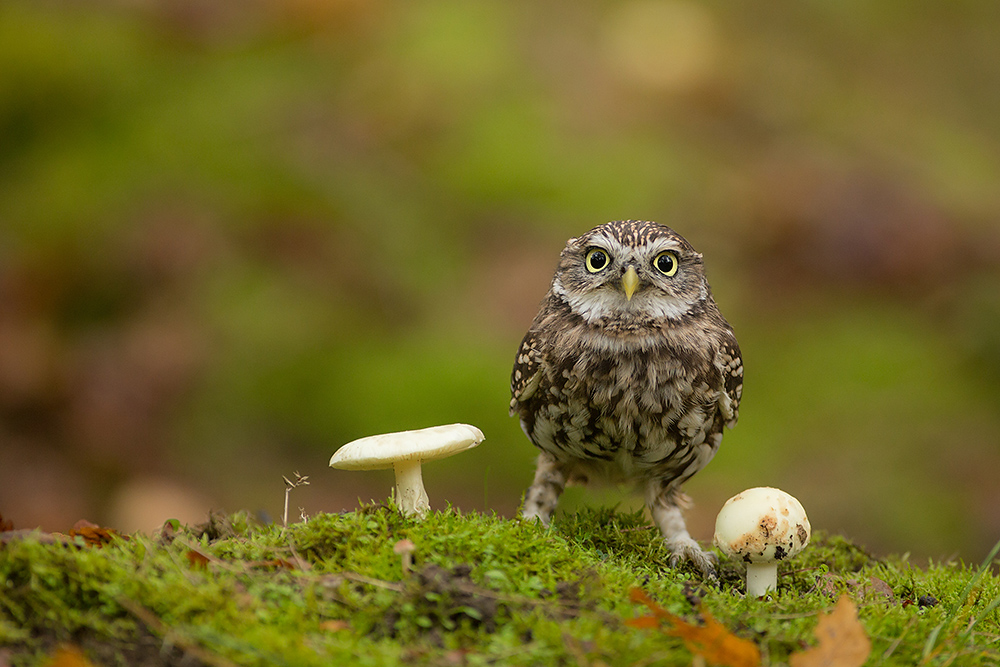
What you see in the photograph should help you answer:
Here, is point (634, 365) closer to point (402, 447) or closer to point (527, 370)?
point (527, 370)

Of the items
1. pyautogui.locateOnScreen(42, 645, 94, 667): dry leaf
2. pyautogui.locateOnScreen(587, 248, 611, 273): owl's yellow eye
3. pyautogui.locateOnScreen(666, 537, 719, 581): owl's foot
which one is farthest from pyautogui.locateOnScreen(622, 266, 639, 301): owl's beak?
pyautogui.locateOnScreen(42, 645, 94, 667): dry leaf

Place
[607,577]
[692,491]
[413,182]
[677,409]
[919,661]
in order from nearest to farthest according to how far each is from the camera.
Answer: [919,661], [607,577], [677,409], [692,491], [413,182]

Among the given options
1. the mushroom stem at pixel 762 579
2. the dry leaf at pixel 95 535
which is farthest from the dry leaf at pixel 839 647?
the dry leaf at pixel 95 535

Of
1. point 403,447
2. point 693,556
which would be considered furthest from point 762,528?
point 403,447

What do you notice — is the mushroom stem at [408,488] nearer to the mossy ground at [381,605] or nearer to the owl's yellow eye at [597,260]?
the mossy ground at [381,605]

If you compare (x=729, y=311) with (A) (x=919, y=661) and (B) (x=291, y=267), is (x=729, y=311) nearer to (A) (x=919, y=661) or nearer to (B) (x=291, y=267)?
(B) (x=291, y=267)

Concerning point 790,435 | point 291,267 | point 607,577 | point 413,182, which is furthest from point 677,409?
point 413,182

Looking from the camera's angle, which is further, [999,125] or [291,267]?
[999,125]
